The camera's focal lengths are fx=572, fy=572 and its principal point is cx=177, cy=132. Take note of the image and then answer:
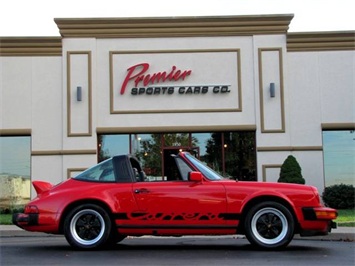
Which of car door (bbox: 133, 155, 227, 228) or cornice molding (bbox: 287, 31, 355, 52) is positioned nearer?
car door (bbox: 133, 155, 227, 228)

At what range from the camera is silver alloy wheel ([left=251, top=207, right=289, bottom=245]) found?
8.26 m

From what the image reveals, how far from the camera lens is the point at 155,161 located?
19922 millimetres

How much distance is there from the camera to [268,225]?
827 centimetres

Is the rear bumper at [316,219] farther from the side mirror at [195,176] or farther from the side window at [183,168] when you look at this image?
the side window at [183,168]

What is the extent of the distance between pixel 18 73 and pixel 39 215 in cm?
1276

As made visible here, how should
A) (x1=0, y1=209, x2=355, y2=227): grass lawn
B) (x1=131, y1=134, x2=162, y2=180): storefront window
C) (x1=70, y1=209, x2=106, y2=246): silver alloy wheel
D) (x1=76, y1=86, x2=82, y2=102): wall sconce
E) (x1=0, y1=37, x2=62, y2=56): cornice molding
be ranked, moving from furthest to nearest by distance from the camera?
(x1=0, y1=37, x2=62, y2=56): cornice molding, (x1=131, y1=134, x2=162, y2=180): storefront window, (x1=76, y1=86, x2=82, y2=102): wall sconce, (x1=0, y1=209, x2=355, y2=227): grass lawn, (x1=70, y1=209, x2=106, y2=246): silver alloy wheel

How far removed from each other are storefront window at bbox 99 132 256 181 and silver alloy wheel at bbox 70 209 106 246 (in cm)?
1163

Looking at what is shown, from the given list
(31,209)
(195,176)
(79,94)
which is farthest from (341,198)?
(31,209)

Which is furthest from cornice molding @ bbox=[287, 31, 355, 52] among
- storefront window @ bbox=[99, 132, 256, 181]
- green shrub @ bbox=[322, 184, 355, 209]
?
green shrub @ bbox=[322, 184, 355, 209]

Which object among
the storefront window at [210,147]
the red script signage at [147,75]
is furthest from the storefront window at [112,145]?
the red script signage at [147,75]

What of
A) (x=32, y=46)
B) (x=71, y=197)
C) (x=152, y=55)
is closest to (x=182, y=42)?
(x=152, y=55)

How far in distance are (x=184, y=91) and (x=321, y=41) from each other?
5165 millimetres

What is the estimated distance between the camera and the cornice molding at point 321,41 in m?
20.2

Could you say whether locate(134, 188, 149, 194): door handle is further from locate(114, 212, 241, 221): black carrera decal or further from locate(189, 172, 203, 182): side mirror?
locate(189, 172, 203, 182): side mirror
